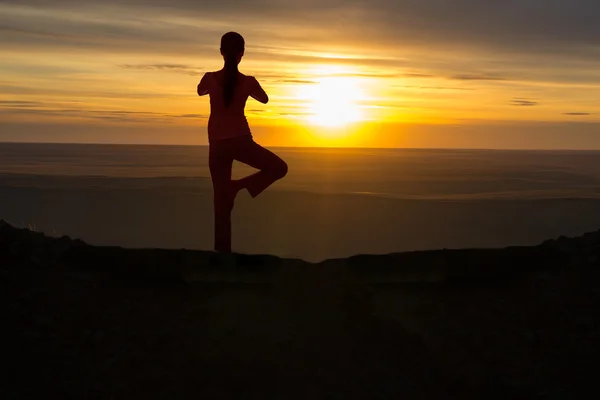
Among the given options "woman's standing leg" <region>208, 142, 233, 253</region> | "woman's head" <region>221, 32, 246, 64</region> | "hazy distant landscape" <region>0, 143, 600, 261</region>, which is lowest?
"woman's standing leg" <region>208, 142, 233, 253</region>

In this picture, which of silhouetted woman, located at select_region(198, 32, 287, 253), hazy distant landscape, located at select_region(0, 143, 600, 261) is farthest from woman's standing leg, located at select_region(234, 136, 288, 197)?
hazy distant landscape, located at select_region(0, 143, 600, 261)

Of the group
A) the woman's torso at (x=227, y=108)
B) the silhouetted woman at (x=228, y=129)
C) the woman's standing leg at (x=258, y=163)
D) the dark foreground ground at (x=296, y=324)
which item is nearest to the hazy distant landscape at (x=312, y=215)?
the woman's standing leg at (x=258, y=163)

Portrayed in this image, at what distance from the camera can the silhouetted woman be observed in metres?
7.98

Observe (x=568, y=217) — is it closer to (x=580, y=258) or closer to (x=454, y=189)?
(x=454, y=189)

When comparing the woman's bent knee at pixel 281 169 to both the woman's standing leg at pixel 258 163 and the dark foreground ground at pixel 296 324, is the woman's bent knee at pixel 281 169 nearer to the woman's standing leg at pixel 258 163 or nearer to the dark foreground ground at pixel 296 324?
the woman's standing leg at pixel 258 163

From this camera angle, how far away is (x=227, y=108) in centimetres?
802

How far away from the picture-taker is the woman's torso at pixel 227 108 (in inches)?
316

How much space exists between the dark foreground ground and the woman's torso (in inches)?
57.5

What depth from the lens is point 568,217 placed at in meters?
35.1

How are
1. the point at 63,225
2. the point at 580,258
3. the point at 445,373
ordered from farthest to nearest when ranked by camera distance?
the point at 63,225 → the point at 580,258 → the point at 445,373

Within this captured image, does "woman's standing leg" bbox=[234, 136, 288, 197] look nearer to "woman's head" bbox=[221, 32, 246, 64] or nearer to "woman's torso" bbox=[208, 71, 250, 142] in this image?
"woman's torso" bbox=[208, 71, 250, 142]

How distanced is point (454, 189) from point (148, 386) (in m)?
53.0

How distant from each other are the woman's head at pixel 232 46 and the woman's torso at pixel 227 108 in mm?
197

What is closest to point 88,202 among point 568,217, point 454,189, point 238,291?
point 568,217
